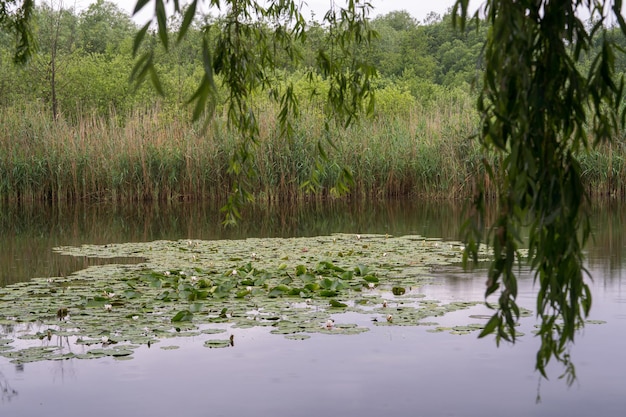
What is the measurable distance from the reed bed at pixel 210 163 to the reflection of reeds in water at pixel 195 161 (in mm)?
18

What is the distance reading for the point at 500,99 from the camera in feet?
8.09

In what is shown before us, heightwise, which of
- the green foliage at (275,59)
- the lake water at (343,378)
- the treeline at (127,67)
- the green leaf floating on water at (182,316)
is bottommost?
the lake water at (343,378)

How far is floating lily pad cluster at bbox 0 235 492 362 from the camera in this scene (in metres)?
5.22

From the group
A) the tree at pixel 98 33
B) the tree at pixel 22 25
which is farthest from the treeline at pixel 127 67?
the tree at pixel 22 25

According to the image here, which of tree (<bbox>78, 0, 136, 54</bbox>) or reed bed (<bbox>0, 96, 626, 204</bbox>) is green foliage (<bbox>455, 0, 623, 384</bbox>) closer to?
reed bed (<bbox>0, 96, 626, 204</bbox>)

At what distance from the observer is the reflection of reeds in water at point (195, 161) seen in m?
15.8

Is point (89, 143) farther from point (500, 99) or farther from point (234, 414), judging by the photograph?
point (500, 99)

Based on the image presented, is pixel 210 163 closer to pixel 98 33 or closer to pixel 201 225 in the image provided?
pixel 201 225

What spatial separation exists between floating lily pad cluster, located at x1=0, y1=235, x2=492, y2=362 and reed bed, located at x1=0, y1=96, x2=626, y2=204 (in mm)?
6720

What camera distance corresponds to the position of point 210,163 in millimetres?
15953

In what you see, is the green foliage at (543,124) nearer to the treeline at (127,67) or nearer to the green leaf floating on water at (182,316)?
the green leaf floating on water at (182,316)

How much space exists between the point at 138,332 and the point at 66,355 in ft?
1.80

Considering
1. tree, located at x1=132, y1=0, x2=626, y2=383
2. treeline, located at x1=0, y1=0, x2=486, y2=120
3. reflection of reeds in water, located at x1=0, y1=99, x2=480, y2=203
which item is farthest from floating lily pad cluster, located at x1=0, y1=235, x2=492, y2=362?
treeline, located at x1=0, y1=0, x2=486, y2=120

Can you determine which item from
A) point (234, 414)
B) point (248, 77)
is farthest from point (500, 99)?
point (248, 77)
